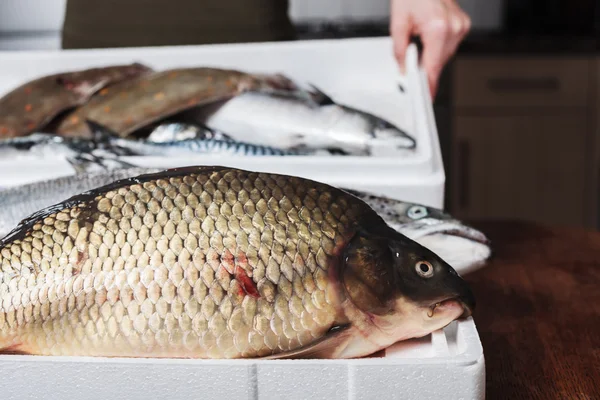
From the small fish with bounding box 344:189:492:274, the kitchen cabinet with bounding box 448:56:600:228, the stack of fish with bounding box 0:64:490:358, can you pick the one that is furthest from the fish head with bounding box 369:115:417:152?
the kitchen cabinet with bounding box 448:56:600:228

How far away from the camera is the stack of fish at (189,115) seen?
824mm

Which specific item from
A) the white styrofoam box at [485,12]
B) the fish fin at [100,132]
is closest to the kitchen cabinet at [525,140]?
the white styrofoam box at [485,12]

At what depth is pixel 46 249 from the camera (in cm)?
53

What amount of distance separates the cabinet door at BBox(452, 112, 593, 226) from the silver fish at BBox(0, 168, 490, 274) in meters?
1.92

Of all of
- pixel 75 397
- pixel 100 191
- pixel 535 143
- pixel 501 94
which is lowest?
pixel 535 143

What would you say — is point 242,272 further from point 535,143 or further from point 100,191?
point 535,143

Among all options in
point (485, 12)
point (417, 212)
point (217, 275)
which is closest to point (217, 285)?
point (217, 275)

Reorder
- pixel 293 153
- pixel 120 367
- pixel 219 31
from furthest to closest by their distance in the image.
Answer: pixel 219 31, pixel 293 153, pixel 120 367

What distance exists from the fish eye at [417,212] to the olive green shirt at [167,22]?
837 mm

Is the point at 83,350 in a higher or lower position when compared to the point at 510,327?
higher

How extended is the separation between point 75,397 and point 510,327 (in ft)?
1.68

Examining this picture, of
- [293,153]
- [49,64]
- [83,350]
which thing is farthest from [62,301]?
[49,64]

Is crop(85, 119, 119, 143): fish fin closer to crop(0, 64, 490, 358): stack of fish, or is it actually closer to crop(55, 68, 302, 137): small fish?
crop(55, 68, 302, 137): small fish

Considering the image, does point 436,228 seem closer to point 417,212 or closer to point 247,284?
point 417,212
